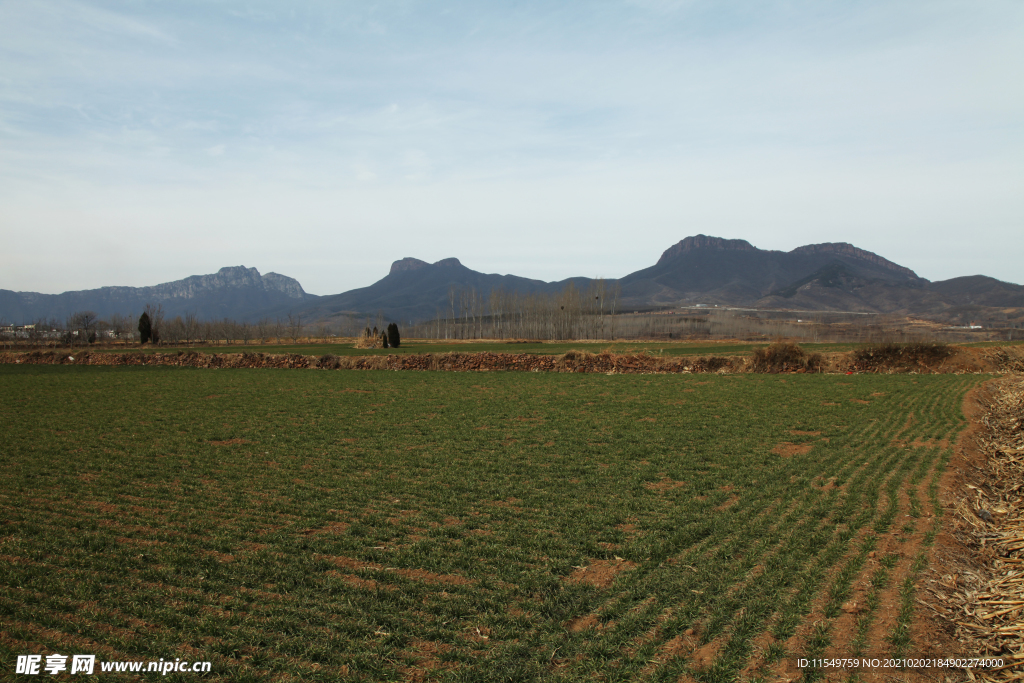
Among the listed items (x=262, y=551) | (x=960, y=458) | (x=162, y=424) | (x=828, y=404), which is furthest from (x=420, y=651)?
(x=828, y=404)

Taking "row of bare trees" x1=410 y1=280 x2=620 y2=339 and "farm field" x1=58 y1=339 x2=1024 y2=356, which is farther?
"row of bare trees" x1=410 y1=280 x2=620 y2=339

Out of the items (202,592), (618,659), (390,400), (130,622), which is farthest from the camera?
(390,400)

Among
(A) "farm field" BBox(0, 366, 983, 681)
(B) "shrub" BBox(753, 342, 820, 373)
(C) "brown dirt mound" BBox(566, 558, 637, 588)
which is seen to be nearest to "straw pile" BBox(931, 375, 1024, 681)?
(A) "farm field" BBox(0, 366, 983, 681)

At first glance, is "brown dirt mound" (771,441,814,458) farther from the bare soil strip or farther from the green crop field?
the green crop field

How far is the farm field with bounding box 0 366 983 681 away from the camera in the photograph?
5.04 metres

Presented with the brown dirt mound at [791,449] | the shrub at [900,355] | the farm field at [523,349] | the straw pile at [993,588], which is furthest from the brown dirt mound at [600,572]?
the shrub at [900,355]

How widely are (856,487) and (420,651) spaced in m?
9.31

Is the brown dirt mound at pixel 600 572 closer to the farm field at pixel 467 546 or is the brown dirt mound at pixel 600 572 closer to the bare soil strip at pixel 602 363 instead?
the farm field at pixel 467 546

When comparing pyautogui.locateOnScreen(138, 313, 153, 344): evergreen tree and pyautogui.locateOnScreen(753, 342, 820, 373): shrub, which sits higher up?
pyautogui.locateOnScreen(138, 313, 153, 344): evergreen tree

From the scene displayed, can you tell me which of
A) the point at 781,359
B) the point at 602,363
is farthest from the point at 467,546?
the point at 781,359

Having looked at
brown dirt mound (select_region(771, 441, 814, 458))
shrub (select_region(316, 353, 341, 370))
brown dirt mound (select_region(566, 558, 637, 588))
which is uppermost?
shrub (select_region(316, 353, 341, 370))

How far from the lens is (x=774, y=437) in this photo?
53.3 ft

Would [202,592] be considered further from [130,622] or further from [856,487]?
[856,487]

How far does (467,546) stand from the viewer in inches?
300
